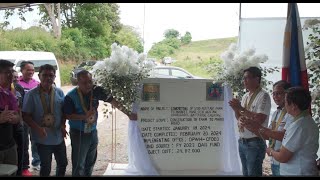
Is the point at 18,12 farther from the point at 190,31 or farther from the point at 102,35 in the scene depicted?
the point at 190,31

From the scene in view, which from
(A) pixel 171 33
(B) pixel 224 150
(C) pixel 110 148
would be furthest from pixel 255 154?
(A) pixel 171 33

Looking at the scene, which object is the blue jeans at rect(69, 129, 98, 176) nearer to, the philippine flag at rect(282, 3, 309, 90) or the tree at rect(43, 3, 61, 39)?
the philippine flag at rect(282, 3, 309, 90)

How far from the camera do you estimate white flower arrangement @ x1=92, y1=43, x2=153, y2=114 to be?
342cm

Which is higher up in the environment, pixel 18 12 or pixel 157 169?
pixel 18 12

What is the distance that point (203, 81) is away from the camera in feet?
12.6

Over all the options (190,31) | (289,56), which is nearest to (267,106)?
(289,56)

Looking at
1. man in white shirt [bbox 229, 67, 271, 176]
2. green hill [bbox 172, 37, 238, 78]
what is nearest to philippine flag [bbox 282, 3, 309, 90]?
man in white shirt [bbox 229, 67, 271, 176]

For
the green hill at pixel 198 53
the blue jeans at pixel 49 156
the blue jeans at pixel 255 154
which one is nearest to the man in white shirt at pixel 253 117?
the blue jeans at pixel 255 154

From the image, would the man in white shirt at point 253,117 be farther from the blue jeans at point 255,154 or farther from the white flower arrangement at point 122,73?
the white flower arrangement at point 122,73

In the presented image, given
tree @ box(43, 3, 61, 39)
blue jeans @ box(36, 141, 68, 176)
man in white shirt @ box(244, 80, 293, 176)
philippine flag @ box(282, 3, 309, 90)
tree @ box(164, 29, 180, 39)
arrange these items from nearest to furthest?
man in white shirt @ box(244, 80, 293, 176) < blue jeans @ box(36, 141, 68, 176) < philippine flag @ box(282, 3, 309, 90) < tree @ box(164, 29, 180, 39) < tree @ box(43, 3, 61, 39)

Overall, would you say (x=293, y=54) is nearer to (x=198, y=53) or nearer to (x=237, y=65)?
(x=237, y=65)

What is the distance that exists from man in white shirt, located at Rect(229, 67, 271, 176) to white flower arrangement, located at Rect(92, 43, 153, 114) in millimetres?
1104

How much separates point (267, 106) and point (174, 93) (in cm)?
120

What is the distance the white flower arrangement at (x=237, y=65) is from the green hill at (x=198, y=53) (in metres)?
6.45
